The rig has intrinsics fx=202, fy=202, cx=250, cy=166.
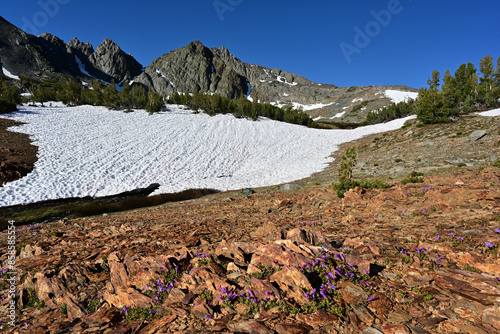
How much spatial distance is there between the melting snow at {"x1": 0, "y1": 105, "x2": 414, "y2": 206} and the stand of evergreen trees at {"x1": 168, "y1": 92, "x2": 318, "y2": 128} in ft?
35.4

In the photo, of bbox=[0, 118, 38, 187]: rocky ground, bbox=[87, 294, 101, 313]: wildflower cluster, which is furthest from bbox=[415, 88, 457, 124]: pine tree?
bbox=[0, 118, 38, 187]: rocky ground

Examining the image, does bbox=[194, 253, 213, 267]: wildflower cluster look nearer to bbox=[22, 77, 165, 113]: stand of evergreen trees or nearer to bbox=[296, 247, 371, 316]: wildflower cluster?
bbox=[296, 247, 371, 316]: wildflower cluster

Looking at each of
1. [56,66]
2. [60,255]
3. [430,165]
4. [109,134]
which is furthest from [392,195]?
[56,66]

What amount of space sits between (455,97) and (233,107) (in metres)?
57.5

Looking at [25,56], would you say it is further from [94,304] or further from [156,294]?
[156,294]

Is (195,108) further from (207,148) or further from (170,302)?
(170,302)

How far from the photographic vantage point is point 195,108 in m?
68.3

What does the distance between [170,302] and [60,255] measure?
5.13 metres

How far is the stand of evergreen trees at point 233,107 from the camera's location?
225ft

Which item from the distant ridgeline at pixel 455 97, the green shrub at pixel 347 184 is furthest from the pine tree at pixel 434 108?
the green shrub at pixel 347 184

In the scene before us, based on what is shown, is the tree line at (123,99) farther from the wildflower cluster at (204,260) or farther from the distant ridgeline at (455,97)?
the wildflower cluster at (204,260)

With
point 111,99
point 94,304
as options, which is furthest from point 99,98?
point 94,304

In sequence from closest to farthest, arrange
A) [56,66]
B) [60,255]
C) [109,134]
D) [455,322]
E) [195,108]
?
[455,322] → [60,255] → [109,134] → [195,108] → [56,66]

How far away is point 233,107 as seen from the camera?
73562mm
